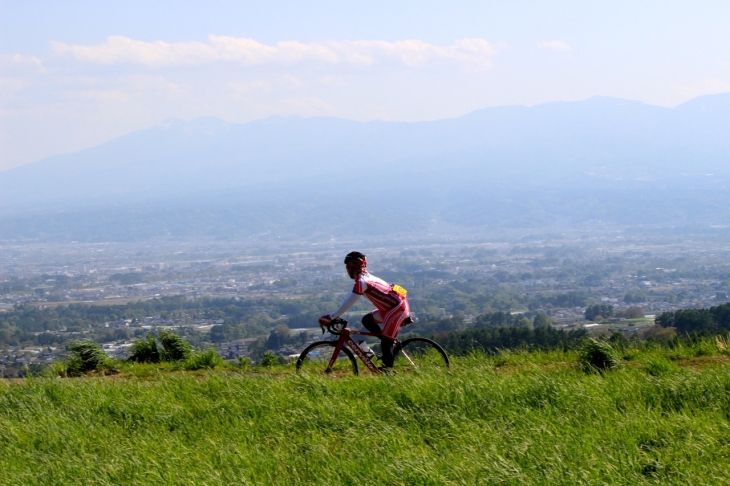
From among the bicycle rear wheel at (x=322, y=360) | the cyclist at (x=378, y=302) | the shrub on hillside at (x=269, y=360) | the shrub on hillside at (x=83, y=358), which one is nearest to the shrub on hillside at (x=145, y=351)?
the shrub on hillside at (x=83, y=358)

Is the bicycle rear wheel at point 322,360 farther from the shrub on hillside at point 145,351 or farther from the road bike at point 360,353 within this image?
the shrub on hillside at point 145,351

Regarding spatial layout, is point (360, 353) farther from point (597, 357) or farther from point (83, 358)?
point (83, 358)

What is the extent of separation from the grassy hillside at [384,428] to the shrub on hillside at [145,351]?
2444mm

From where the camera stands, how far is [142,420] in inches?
304

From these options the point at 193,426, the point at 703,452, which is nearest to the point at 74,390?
the point at 193,426

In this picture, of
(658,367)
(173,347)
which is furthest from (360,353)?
(173,347)

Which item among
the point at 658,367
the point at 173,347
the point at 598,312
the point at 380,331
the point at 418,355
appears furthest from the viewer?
the point at 598,312

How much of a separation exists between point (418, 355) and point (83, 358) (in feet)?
16.4

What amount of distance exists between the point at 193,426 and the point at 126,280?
7805 cm

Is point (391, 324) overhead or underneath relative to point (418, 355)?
overhead

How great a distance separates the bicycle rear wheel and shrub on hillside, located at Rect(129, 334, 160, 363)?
2.90 m

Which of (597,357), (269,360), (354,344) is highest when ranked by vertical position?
(354,344)

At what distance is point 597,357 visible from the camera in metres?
8.88

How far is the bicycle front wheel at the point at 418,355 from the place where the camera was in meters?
9.16
